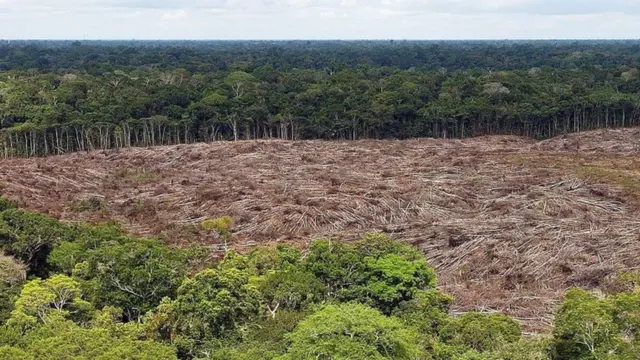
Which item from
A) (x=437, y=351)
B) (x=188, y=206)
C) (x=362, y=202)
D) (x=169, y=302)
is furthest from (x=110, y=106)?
(x=437, y=351)

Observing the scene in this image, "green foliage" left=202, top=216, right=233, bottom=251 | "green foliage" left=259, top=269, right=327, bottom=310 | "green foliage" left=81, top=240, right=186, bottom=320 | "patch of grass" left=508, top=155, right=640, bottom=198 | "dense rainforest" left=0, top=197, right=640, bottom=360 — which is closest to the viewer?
"dense rainforest" left=0, top=197, right=640, bottom=360

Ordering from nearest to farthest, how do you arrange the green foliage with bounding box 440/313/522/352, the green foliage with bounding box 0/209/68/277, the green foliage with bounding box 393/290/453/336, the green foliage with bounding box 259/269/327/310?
1. the green foliage with bounding box 440/313/522/352
2. the green foliage with bounding box 393/290/453/336
3. the green foliage with bounding box 259/269/327/310
4. the green foliage with bounding box 0/209/68/277

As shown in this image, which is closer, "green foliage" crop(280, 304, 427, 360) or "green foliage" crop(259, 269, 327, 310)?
"green foliage" crop(280, 304, 427, 360)

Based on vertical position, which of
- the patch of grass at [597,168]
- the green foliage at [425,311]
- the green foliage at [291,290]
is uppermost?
the green foliage at [291,290]

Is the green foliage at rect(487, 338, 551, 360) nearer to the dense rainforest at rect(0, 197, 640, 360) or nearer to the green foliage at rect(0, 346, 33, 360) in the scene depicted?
the dense rainforest at rect(0, 197, 640, 360)

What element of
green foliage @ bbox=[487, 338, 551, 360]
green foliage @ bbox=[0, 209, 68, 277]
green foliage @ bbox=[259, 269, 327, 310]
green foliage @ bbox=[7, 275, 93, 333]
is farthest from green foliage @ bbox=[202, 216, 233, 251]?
green foliage @ bbox=[487, 338, 551, 360]

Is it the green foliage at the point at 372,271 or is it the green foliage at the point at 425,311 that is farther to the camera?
the green foliage at the point at 372,271

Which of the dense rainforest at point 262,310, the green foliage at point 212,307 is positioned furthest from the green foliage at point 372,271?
the green foliage at point 212,307

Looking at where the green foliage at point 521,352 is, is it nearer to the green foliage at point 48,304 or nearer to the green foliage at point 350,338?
the green foliage at point 350,338
